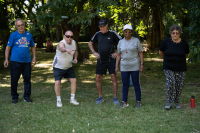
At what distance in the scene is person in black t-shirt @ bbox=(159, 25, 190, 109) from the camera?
541cm

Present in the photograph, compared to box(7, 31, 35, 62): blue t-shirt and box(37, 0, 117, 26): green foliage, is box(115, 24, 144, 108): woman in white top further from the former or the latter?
box(37, 0, 117, 26): green foliage

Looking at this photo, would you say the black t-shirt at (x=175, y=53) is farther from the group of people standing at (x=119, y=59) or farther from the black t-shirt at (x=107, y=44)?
the black t-shirt at (x=107, y=44)

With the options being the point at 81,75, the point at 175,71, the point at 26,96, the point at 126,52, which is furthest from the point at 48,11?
the point at 175,71

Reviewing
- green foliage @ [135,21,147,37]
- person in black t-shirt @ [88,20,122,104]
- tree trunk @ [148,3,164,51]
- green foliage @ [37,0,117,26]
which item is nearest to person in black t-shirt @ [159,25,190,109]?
person in black t-shirt @ [88,20,122,104]

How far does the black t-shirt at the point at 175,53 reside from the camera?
213 inches

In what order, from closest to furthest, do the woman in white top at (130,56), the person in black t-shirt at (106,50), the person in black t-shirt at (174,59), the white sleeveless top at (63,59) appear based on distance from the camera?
1. the person in black t-shirt at (174,59)
2. the woman in white top at (130,56)
3. the white sleeveless top at (63,59)
4. the person in black t-shirt at (106,50)

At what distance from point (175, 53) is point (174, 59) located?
0.42 ft

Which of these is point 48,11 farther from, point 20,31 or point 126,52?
point 126,52

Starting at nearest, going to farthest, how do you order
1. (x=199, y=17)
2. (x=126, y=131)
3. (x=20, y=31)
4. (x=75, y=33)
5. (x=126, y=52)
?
(x=126, y=131) → (x=126, y=52) → (x=20, y=31) → (x=199, y=17) → (x=75, y=33)

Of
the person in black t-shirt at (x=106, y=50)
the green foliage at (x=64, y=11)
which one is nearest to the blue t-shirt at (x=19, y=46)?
the person in black t-shirt at (x=106, y=50)

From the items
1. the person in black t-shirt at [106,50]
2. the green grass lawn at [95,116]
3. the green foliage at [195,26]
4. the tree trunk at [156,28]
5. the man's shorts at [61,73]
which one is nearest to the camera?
the green grass lawn at [95,116]

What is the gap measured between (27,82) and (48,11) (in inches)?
165

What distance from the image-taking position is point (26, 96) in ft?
22.3

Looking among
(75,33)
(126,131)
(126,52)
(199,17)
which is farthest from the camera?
(75,33)
